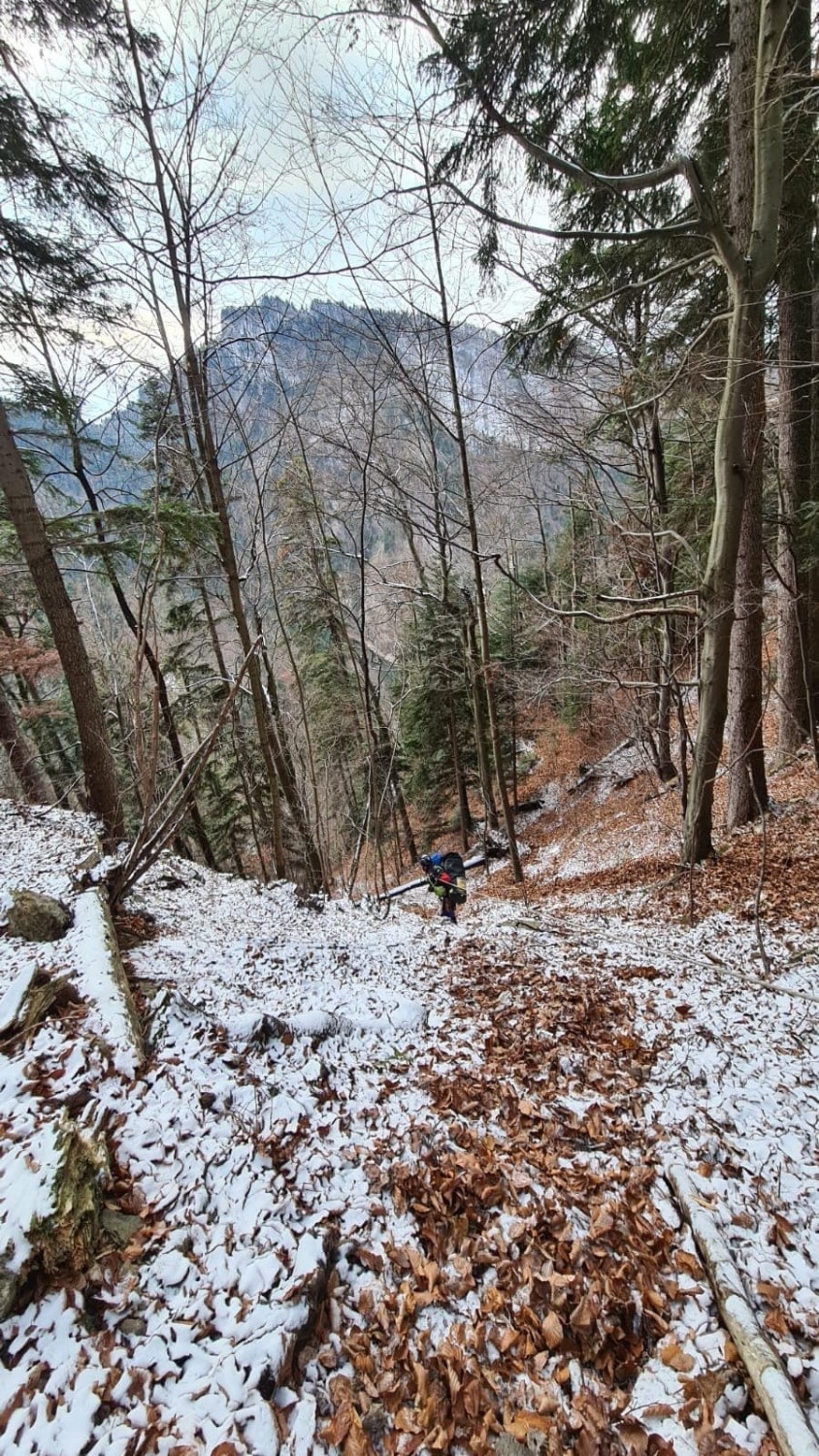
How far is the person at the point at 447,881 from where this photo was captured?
826 cm

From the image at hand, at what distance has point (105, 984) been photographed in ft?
11.4

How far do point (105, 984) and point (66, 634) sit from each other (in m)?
5.20

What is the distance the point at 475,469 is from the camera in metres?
12.5

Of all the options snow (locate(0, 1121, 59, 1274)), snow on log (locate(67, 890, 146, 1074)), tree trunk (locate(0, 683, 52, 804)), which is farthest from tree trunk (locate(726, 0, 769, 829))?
tree trunk (locate(0, 683, 52, 804))

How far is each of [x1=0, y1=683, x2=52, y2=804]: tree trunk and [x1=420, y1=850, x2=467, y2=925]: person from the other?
7900 millimetres

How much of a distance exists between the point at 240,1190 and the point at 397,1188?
725 mm

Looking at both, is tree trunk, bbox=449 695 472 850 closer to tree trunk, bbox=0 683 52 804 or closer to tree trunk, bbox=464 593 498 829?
tree trunk, bbox=464 593 498 829

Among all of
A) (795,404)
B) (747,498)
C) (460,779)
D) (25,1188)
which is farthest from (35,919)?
(460,779)

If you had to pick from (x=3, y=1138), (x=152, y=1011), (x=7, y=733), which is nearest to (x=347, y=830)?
(x=7, y=733)

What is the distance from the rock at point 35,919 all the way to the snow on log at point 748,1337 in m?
4.28

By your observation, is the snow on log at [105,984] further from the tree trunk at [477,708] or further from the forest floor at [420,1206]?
the tree trunk at [477,708]

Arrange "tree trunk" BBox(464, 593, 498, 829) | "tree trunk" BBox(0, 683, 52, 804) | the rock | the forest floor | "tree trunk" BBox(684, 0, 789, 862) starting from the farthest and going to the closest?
"tree trunk" BBox(464, 593, 498, 829) → "tree trunk" BBox(0, 683, 52, 804) → "tree trunk" BBox(684, 0, 789, 862) → the rock → the forest floor

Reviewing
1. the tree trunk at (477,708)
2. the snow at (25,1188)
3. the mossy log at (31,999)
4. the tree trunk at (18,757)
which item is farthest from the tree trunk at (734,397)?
the tree trunk at (18,757)

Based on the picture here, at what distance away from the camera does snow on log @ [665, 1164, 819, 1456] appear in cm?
160
